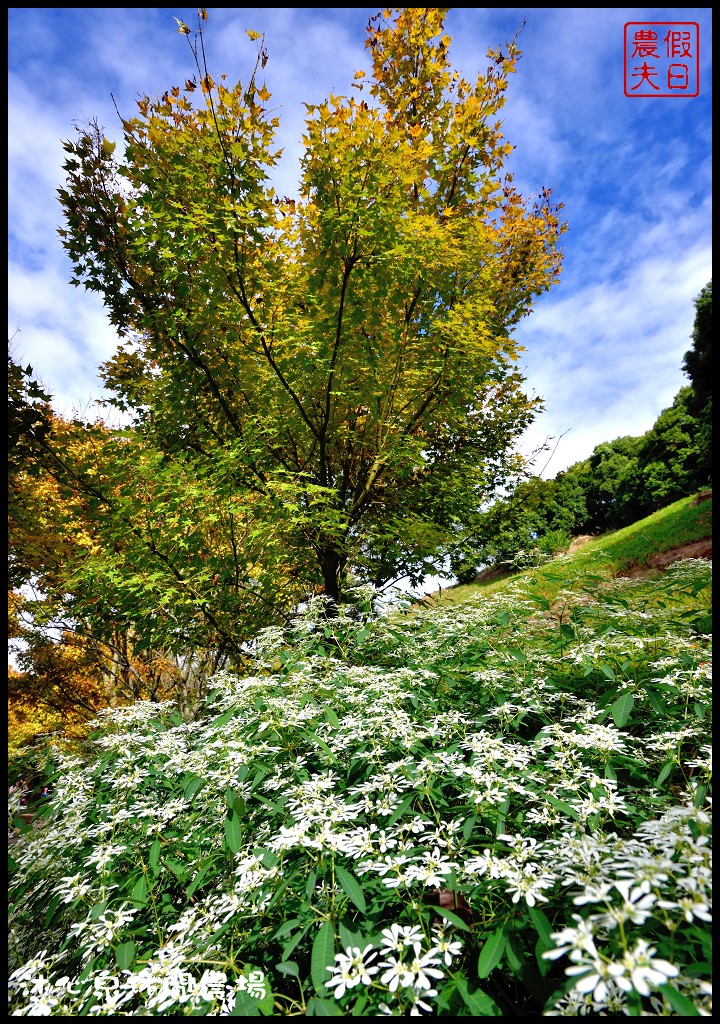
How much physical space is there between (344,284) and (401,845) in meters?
3.27

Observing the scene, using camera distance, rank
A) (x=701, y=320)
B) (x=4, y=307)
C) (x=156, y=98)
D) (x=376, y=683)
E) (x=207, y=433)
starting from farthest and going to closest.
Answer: (x=701, y=320) → (x=207, y=433) → (x=156, y=98) → (x=376, y=683) → (x=4, y=307)

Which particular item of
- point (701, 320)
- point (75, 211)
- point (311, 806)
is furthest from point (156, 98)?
point (701, 320)

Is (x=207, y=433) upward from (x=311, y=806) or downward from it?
upward

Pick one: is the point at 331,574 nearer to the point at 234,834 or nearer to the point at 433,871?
the point at 234,834

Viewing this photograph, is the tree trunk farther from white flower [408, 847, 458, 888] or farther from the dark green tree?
the dark green tree

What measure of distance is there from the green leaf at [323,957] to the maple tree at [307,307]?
2.18 metres

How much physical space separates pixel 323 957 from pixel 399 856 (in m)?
0.33

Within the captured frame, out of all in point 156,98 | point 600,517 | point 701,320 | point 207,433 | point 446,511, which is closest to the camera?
point 156,98

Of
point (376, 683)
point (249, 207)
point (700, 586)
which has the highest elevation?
point (249, 207)

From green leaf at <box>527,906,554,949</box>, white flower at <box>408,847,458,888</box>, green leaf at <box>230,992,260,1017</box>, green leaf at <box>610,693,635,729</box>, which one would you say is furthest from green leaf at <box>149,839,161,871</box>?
green leaf at <box>610,693,635,729</box>

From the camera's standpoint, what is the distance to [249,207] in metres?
2.90

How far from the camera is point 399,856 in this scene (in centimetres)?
146

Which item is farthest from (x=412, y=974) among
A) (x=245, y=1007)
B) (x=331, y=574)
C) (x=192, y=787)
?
(x=331, y=574)

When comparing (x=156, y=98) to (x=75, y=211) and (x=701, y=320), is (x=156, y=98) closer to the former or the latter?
(x=75, y=211)
